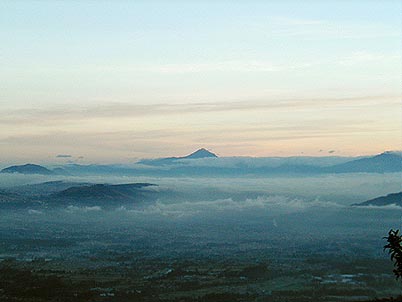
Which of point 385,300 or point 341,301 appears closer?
point 385,300

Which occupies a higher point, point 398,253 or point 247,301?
point 398,253

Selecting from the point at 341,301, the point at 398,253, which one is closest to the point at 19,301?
the point at 341,301

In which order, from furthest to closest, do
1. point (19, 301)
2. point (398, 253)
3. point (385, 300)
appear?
point (19, 301)
point (385, 300)
point (398, 253)

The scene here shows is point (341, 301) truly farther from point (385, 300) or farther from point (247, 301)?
point (385, 300)

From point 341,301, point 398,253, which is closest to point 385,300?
point 398,253

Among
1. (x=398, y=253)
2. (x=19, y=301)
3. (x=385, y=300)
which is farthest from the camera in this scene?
(x=19, y=301)

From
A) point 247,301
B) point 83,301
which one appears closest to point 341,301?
point 247,301

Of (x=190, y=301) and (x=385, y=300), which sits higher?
(x=385, y=300)

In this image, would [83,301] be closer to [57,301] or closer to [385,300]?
[57,301]

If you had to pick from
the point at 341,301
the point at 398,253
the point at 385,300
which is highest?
the point at 398,253
